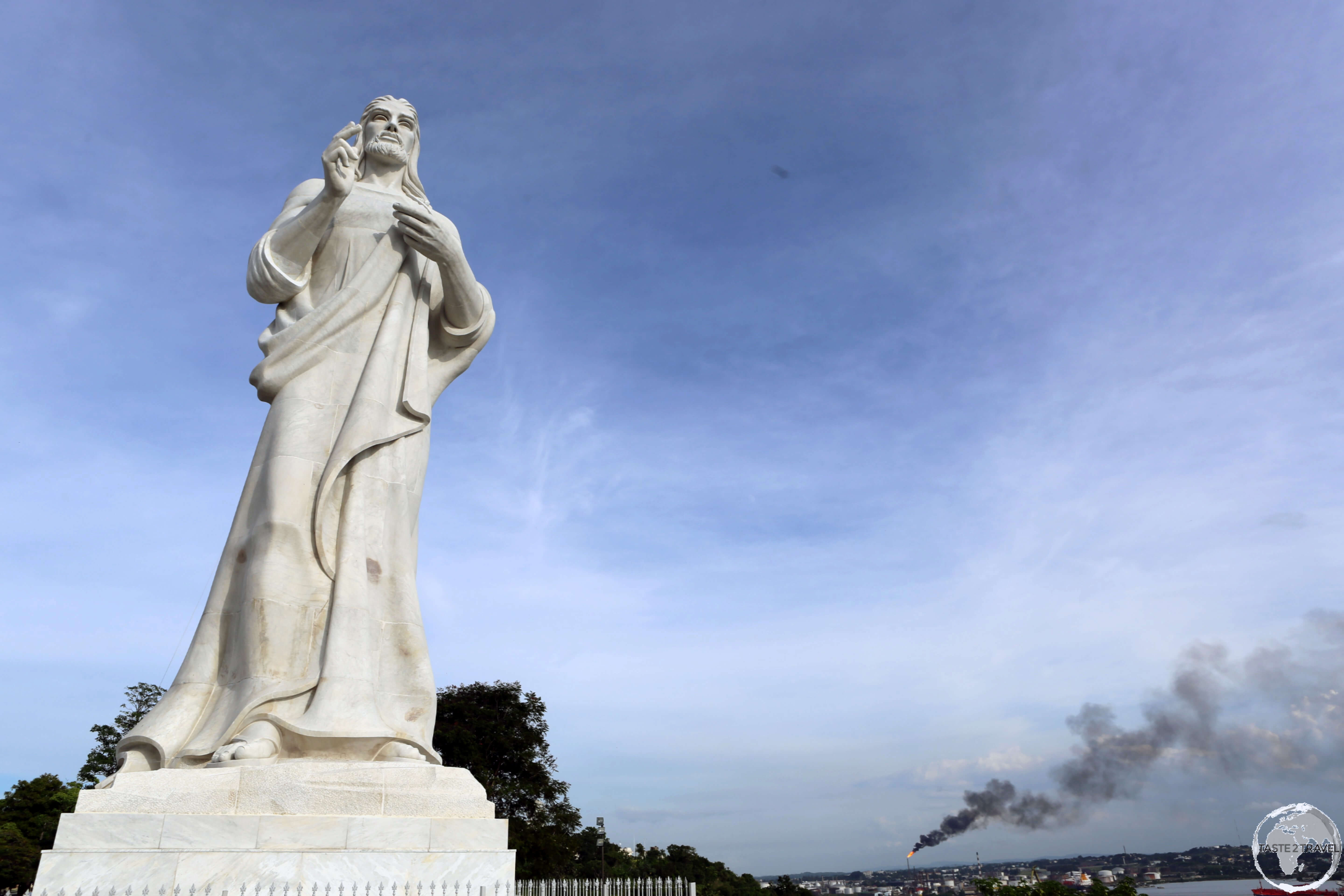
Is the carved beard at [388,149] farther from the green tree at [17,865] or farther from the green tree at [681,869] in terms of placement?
the green tree at [681,869]

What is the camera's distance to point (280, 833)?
19.5 feet

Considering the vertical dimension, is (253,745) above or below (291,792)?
above

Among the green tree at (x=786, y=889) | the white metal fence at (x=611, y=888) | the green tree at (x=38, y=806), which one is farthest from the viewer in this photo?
the green tree at (x=786, y=889)

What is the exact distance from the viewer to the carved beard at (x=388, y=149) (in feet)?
31.4

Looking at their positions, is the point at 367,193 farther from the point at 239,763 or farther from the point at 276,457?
the point at 239,763

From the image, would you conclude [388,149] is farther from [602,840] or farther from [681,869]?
[681,869]

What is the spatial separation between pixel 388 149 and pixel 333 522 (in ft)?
14.7

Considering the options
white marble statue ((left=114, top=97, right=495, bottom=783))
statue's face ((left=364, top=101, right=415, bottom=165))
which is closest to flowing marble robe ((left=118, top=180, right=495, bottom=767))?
white marble statue ((left=114, top=97, right=495, bottom=783))

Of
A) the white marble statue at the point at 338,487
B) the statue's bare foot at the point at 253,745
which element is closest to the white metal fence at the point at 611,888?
the white marble statue at the point at 338,487

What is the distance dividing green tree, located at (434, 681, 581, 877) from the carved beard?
30.6 m

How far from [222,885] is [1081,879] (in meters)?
42.2

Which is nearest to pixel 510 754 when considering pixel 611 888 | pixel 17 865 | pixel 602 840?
pixel 602 840

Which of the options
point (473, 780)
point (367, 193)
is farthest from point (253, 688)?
point (367, 193)

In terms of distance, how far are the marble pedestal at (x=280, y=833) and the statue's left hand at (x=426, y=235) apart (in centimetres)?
501
